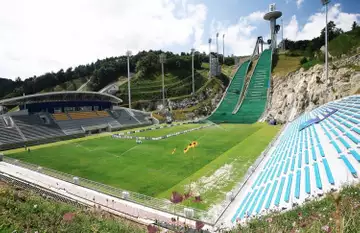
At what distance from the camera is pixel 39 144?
1463 inches

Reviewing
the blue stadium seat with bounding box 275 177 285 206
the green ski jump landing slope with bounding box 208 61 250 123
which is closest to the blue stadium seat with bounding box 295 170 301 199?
the blue stadium seat with bounding box 275 177 285 206

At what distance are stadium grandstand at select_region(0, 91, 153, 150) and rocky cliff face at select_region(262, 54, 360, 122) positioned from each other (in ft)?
101

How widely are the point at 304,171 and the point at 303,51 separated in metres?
82.9

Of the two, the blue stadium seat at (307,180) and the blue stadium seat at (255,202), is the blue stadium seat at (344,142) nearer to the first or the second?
the blue stadium seat at (307,180)

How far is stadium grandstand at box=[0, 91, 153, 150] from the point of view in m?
37.8

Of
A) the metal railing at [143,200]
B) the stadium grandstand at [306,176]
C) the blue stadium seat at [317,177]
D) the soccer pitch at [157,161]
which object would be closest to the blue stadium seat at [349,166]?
the stadium grandstand at [306,176]

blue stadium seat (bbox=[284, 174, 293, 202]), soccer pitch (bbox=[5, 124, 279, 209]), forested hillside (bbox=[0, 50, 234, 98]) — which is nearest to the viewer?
blue stadium seat (bbox=[284, 174, 293, 202])

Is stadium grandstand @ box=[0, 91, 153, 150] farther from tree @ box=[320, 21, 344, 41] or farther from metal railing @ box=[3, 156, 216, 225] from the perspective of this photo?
tree @ box=[320, 21, 344, 41]

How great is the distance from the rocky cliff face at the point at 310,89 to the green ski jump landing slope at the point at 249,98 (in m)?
2.79

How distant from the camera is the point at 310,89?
45.3 metres

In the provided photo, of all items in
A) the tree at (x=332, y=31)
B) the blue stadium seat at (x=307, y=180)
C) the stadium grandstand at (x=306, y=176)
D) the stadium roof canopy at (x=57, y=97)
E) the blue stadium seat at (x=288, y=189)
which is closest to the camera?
the stadium grandstand at (x=306, y=176)

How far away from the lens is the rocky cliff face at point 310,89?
1451 inches

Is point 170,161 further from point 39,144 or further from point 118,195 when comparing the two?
point 39,144

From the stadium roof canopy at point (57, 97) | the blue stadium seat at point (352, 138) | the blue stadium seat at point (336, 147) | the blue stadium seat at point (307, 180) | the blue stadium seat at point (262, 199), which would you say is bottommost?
the blue stadium seat at point (262, 199)
